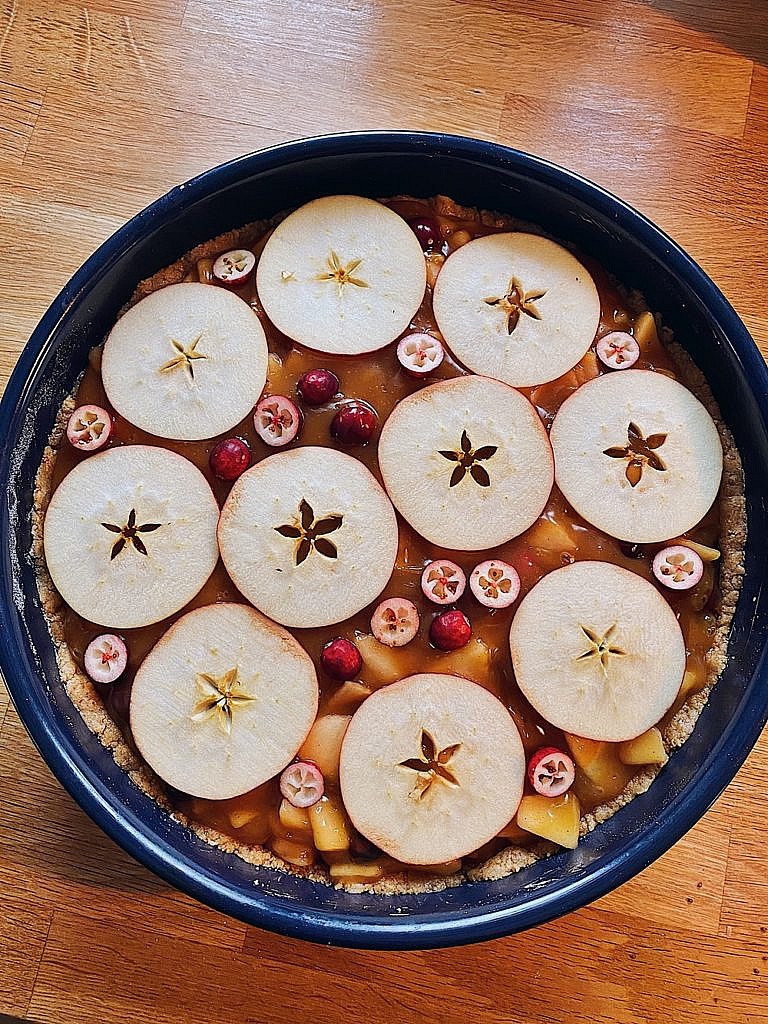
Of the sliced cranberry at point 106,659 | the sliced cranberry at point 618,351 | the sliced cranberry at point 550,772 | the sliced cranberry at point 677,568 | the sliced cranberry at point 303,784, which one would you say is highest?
the sliced cranberry at point 618,351

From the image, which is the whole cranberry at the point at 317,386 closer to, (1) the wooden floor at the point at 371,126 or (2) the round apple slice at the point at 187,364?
(2) the round apple slice at the point at 187,364

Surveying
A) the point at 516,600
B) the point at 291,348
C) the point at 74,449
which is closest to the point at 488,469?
the point at 516,600

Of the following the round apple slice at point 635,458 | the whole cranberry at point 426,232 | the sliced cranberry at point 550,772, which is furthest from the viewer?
the whole cranberry at point 426,232

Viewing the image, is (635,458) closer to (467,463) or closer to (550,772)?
(467,463)

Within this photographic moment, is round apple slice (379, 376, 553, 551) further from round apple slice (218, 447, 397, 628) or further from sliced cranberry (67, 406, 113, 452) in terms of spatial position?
sliced cranberry (67, 406, 113, 452)

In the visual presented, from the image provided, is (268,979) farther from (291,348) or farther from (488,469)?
(291,348)

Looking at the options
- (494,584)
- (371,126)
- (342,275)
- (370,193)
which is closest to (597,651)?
(494,584)

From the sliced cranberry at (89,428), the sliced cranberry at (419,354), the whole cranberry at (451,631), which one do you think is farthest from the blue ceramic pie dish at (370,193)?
the whole cranberry at (451,631)
